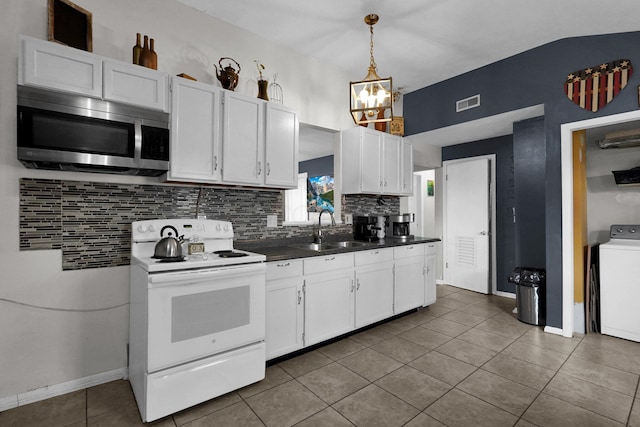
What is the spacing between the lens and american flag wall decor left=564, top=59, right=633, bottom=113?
9.21 ft

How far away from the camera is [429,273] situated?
3.91 m

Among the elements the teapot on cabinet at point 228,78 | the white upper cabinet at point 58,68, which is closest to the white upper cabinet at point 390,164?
the teapot on cabinet at point 228,78

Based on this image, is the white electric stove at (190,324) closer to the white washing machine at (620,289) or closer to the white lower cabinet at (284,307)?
the white lower cabinet at (284,307)

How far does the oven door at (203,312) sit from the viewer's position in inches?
71.1

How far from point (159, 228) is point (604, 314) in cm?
419

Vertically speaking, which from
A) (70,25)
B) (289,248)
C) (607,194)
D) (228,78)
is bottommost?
(289,248)

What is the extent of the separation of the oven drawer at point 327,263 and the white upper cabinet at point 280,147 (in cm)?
75

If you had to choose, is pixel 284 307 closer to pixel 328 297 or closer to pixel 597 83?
pixel 328 297

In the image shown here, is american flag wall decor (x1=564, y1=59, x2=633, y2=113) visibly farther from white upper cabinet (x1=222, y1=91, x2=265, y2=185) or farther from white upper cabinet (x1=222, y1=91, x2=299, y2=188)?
white upper cabinet (x1=222, y1=91, x2=265, y2=185)

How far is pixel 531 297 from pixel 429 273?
3.52 ft

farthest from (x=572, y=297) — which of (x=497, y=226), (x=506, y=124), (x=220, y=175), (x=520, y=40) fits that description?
(x=220, y=175)

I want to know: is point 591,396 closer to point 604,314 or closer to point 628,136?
point 604,314

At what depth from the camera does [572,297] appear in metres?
3.08

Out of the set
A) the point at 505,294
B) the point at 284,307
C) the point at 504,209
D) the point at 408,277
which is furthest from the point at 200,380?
the point at 504,209
